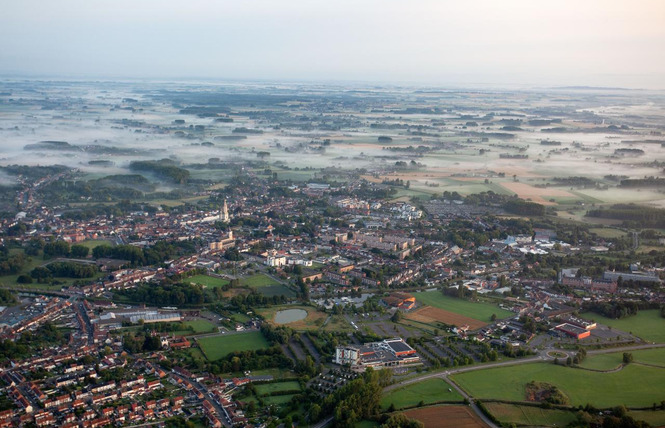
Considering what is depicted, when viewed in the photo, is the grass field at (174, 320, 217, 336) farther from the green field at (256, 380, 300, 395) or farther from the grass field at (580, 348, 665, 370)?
the grass field at (580, 348, 665, 370)

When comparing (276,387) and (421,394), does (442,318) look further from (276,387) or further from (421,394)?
(276,387)

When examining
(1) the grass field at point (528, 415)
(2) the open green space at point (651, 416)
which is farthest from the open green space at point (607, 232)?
(1) the grass field at point (528, 415)

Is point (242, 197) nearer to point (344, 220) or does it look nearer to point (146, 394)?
point (344, 220)

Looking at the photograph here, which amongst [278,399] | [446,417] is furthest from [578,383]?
[278,399]

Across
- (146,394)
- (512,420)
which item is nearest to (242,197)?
(146,394)

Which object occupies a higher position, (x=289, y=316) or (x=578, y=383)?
(x=578, y=383)

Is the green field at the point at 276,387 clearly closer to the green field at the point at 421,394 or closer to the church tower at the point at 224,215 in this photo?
the green field at the point at 421,394
